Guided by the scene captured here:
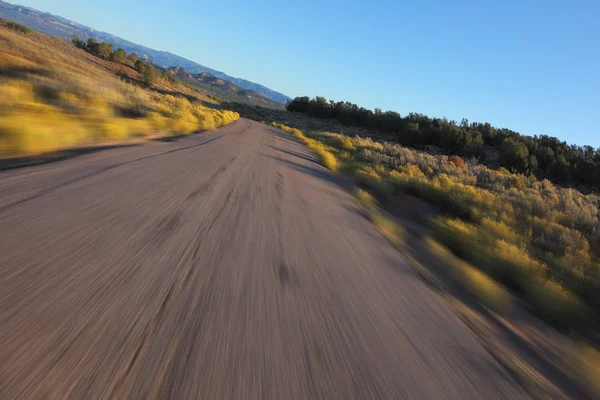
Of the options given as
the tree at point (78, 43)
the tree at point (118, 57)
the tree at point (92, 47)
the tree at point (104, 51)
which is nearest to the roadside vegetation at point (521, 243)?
the tree at point (118, 57)

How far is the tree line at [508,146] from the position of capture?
3073 centimetres

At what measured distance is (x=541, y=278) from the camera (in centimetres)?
493

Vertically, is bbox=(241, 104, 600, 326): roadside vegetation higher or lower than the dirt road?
higher

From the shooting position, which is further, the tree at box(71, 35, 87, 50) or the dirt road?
the tree at box(71, 35, 87, 50)

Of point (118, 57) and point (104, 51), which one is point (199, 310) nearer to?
point (118, 57)

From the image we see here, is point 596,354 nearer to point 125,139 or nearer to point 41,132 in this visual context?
point 41,132

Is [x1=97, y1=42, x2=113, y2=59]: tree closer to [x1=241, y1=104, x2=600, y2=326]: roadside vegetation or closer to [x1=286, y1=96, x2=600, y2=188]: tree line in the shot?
[x1=286, y1=96, x2=600, y2=188]: tree line

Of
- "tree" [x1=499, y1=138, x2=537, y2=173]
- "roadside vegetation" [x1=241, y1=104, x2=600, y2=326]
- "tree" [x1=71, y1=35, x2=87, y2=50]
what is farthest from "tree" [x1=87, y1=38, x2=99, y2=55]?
"roadside vegetation" [x1=241, y1=104, x2=600, y2=326]

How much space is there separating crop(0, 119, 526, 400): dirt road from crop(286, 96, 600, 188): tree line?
30.0m

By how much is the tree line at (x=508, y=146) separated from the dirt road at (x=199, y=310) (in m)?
30.0

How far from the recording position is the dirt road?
5.19 ft

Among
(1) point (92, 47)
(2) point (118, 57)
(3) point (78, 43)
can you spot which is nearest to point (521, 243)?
(2) point (118, 57)

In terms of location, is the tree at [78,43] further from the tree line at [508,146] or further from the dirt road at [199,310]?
the dirt road at [199,310]

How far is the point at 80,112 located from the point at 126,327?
9.71m
